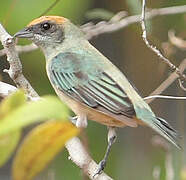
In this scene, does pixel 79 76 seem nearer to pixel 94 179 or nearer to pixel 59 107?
pixel 94 179

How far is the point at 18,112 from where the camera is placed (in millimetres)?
700

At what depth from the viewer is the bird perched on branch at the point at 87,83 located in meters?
2.54

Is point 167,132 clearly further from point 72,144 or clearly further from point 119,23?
point 119,23

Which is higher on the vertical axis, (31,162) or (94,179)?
(31,162)

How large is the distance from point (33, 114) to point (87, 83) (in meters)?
2.12

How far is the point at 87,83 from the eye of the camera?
2.80m

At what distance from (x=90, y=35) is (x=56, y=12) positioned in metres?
0.44

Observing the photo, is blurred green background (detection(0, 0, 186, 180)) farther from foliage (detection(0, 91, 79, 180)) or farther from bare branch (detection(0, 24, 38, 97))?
foliage (detection(0, 91, 79, 180))

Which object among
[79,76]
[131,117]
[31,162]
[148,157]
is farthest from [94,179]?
[148,157]

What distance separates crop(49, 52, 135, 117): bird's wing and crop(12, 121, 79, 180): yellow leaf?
1775 mm

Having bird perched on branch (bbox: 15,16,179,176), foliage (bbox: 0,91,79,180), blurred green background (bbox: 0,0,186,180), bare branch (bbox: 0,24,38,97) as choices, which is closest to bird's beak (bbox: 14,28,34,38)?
bird perched on branch (bbox: 15,16,179,176)

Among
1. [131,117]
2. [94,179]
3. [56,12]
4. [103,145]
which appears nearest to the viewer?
[94,179]

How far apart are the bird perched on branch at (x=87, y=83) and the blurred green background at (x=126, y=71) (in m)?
0.31

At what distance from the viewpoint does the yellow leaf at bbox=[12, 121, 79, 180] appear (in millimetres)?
715
